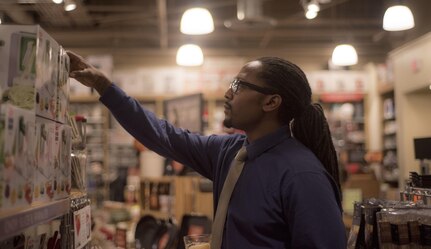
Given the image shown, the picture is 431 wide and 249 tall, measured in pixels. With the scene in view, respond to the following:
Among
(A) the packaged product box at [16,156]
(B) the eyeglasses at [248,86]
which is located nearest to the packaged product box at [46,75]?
(A) the packaged product box at [16,156]

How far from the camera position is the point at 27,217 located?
1.25 meters

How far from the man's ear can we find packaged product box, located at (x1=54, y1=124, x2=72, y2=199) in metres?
0.77

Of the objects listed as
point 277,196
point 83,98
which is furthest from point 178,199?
point 83,98

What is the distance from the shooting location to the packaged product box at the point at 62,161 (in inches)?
62.3

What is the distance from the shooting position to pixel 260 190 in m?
1.89

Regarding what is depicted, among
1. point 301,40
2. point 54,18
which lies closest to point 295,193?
point 54,18

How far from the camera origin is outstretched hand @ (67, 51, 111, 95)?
2.02 m

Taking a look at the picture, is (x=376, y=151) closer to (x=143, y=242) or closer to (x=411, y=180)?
(x=143, y=242)

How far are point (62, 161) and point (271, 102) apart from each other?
84 cm

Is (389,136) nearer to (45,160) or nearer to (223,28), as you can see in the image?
(223,28)

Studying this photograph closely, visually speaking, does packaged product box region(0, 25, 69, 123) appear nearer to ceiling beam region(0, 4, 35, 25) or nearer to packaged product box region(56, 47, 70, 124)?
packaged product box region(56, 47, 70, 124)

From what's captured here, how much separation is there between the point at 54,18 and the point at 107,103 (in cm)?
757

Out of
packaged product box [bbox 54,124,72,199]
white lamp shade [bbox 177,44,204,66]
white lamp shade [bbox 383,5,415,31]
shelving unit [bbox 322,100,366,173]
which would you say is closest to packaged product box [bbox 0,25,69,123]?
packaged product box [bbox 54,124,72,199]

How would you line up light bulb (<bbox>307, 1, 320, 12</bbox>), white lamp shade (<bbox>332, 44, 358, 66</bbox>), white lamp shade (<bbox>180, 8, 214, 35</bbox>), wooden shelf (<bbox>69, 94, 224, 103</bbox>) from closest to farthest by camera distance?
white lamp shade (<bbox>180, 8, 214, 35</bbox>) < light bulb (<bbox>307, 1, 320, 12</bbox>) < white lamp shade (<bbox>332, 44, 358, 66</bbox>) < wooden shelf (<bbox>69, 94, 224, 103</bbox>)
